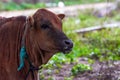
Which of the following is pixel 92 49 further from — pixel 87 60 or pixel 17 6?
pixel 17 6

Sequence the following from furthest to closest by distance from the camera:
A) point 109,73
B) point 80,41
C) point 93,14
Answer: point 93,14 < point 80,41 < point 109,73

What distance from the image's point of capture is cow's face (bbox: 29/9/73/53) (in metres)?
6.20

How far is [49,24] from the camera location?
6.25 m

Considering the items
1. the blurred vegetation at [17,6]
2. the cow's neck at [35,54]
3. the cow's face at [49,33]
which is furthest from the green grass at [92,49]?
the blurred vegetation at [17,6]

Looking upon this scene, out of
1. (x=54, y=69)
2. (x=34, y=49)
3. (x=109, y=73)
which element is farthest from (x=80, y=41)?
(x=34, y=49)

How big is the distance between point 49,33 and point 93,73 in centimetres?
311

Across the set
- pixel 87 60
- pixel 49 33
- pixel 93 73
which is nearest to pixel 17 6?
pixel 87 60

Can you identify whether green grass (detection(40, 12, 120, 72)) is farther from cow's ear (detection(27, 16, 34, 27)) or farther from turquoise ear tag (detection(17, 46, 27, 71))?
cow's ear (detection(27, 16, 34, 27))

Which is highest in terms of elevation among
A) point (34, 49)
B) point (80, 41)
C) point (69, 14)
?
point (34, 49)

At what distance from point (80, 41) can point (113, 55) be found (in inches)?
114

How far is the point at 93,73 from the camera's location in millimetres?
9164

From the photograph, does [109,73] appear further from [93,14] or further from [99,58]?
[93,14]

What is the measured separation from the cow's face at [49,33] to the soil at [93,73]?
241 cm

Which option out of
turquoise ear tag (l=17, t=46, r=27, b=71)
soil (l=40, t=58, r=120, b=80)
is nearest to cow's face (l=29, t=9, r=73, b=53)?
turquoise ear tag (l=17, t=46, r=27, b=71)
